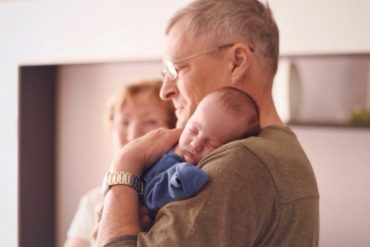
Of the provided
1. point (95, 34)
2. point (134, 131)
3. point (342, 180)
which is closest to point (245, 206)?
point (134, 131)

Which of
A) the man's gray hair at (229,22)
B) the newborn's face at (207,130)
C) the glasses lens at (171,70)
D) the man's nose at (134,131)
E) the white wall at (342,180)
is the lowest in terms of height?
the white wall at (342,180)

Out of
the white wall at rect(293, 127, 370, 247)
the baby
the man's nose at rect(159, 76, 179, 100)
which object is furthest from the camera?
the white wall at rect(293, 127, 370, 247)

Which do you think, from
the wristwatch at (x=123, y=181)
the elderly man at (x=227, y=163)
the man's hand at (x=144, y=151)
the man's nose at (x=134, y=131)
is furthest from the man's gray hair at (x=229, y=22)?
the man's nose at (x=134, y=131)

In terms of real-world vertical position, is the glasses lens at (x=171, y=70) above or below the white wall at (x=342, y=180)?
above

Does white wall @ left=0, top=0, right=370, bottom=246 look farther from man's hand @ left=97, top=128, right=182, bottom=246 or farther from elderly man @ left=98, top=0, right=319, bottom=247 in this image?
man's hand @ left=97, top=128, right=182, bottom=246

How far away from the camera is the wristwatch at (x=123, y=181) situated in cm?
97

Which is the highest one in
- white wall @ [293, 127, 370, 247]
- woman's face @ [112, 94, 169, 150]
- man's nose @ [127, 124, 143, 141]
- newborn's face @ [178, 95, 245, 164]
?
newborn's face @ [178, 95, 245, 164]

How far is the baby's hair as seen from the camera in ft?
3.18

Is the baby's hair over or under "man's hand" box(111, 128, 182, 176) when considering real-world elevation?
over

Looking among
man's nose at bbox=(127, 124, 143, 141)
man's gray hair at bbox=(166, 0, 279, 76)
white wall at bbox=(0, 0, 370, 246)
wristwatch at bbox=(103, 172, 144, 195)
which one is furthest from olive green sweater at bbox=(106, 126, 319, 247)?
man's nose at bbox=(127, 124, 143, 141)

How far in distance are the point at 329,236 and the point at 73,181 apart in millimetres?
1575

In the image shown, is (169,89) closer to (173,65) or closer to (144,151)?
(173,65)

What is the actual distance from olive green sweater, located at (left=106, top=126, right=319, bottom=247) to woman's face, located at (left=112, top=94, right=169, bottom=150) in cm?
122

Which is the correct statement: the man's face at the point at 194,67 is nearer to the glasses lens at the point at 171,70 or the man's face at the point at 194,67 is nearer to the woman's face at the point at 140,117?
the glasses lens at the point at 171,70
